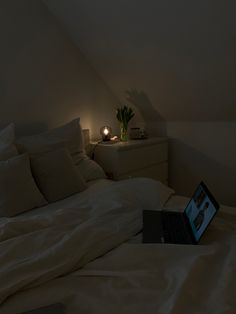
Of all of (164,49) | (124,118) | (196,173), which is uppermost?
(164,49)

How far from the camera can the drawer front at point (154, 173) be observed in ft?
8.73

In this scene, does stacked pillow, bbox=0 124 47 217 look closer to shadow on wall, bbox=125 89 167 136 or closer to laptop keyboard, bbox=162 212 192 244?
laptop keyboard, bbox=162 212 192 244

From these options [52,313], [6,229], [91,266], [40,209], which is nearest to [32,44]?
[40,209]

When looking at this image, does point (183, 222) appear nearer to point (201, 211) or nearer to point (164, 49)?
point (201, 211)

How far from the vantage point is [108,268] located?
1.00 meters

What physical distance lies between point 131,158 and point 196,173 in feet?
2.61

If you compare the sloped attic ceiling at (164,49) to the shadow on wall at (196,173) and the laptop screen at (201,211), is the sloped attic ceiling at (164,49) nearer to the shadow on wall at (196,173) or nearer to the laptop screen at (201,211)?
the shadow on wall at (196,173)

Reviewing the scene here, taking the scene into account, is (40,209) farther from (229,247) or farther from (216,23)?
(216,23)

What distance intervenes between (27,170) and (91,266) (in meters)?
0.93

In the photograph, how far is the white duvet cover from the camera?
827 millimetres

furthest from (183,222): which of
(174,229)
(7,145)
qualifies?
(7,145)

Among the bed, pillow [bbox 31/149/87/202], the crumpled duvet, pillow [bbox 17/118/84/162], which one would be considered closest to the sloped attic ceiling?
pillow [bbox 17/118/84/162]

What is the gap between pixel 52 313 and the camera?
78 centimetres

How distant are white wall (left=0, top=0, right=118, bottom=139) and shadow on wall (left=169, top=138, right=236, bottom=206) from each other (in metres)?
0.92
